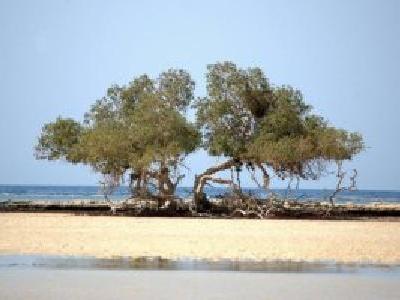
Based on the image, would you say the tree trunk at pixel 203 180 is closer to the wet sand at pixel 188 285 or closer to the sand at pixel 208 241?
the sand at pixel 208 241

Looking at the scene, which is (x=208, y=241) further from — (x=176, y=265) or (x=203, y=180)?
(x=203, y=180)

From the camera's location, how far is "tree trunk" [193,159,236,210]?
50.0 metres

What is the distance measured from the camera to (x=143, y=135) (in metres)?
47.7

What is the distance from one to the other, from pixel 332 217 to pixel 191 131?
382 inches

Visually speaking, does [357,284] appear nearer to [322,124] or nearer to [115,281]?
[115,281]

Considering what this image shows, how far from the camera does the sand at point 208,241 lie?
75.0 ft

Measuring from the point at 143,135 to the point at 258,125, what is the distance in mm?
6749

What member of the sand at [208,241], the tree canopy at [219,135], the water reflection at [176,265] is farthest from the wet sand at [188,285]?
the tree canopy at [219,135]

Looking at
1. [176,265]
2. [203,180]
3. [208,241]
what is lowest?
[176,265]

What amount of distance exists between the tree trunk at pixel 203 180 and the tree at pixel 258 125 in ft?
0.22

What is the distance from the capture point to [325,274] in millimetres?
17984

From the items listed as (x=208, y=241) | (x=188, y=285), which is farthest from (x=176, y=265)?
(x=208, y=241)

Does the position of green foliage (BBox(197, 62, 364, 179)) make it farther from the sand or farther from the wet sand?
the wet sand

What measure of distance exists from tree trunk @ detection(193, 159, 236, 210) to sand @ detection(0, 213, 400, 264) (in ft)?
37.2
